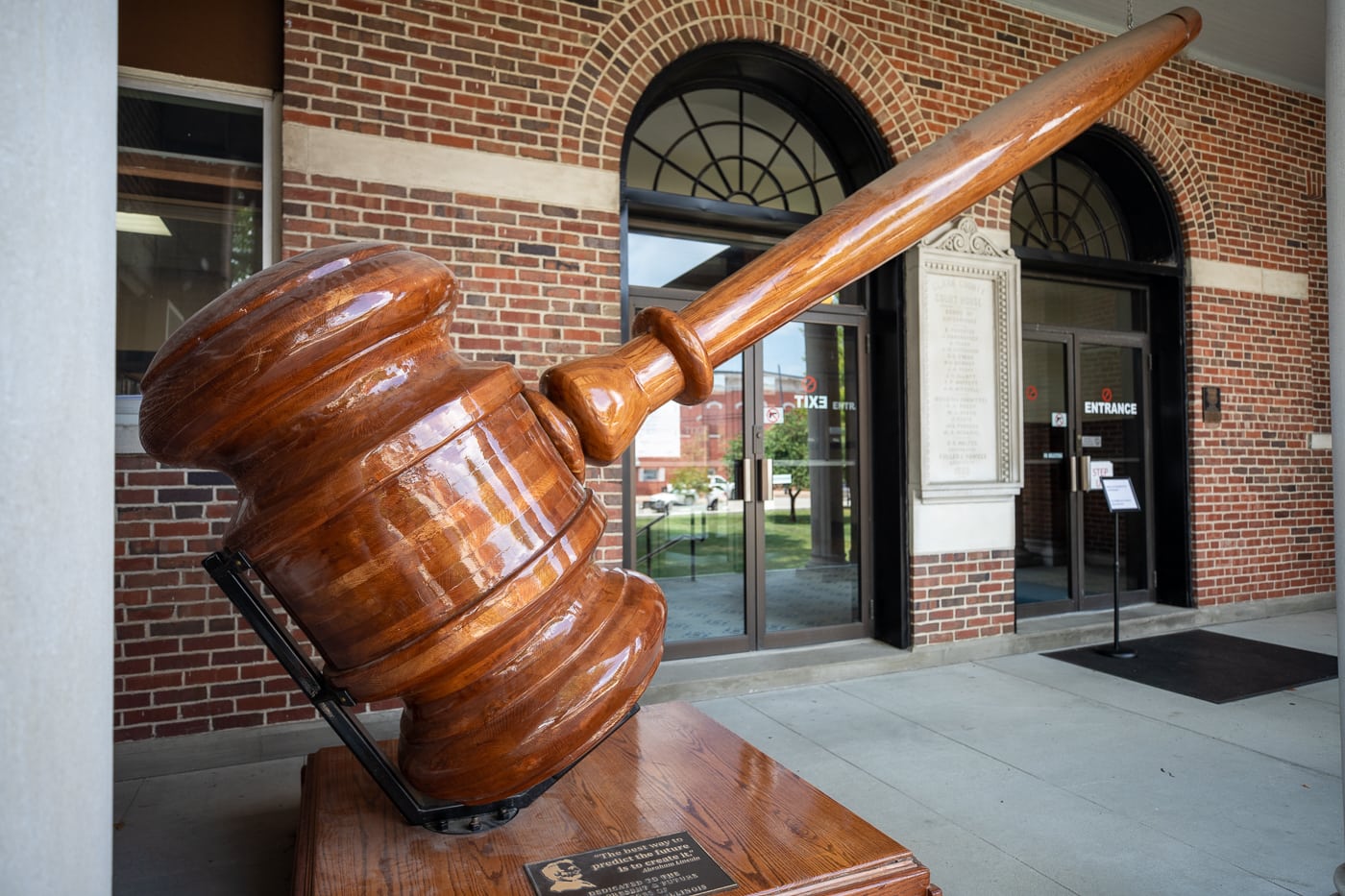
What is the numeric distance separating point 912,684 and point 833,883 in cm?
403

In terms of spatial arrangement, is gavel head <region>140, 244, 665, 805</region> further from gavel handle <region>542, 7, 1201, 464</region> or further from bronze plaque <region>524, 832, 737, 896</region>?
bronze plaque <region>524, 832, 737, 896</region>

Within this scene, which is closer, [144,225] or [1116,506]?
[144,225]

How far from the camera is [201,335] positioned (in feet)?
1.99

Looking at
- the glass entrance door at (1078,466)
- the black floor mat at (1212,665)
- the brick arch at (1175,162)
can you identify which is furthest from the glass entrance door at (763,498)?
the brick arch at (1175,162)

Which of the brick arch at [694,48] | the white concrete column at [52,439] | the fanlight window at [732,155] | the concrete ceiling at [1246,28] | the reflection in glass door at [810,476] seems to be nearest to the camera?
the white concrete column at [52,439]

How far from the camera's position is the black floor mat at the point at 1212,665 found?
4.50 meters

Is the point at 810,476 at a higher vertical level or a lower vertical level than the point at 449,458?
lower

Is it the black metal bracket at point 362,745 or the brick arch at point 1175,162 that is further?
the brick arch at point 1175,162

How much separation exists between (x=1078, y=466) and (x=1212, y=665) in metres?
1.81

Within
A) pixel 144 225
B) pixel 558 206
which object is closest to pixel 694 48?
pixel 558 206

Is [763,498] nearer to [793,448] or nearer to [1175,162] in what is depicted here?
[793,448]

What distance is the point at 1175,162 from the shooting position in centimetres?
627

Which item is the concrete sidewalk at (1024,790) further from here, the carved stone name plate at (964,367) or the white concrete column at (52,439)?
the white concrete column at (52,439)

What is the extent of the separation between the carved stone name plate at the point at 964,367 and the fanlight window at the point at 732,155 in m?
0.92
